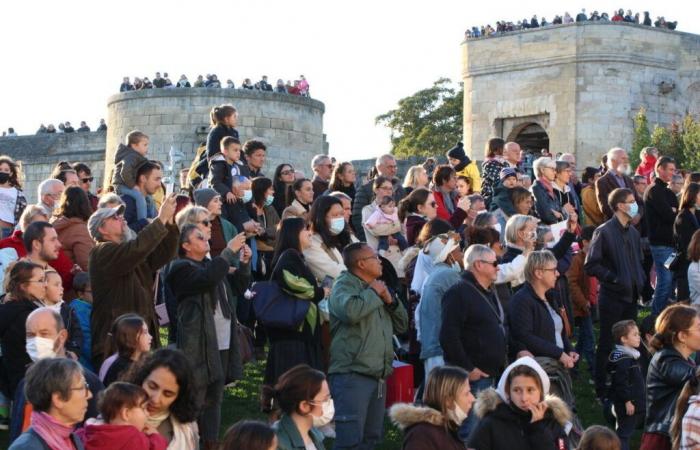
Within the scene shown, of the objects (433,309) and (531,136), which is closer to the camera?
(433,309)

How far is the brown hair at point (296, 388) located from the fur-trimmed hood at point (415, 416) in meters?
0.48

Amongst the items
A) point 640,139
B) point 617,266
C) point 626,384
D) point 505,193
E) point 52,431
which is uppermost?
point 640,139

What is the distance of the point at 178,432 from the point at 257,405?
412cm

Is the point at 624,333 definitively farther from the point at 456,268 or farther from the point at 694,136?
→ the point at 694,136

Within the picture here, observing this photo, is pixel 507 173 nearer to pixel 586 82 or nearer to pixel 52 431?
pixel 52 431

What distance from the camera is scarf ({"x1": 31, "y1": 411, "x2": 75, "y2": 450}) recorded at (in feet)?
20.9

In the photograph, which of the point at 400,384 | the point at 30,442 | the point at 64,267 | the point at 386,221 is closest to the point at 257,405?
the point at 400,384

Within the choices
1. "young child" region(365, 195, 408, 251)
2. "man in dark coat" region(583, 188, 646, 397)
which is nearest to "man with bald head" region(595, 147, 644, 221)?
"man in dark coat" region(583, 188, 646, 397)

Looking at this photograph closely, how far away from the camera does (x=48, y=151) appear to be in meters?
49.1

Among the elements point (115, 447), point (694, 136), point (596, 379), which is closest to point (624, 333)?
point (596, 379)

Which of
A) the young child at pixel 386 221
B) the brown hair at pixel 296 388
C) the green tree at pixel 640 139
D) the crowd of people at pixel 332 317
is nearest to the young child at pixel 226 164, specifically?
the crowd of people at pixel 332 317

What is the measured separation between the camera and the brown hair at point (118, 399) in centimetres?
657

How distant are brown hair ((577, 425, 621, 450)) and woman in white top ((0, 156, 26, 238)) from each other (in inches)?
276

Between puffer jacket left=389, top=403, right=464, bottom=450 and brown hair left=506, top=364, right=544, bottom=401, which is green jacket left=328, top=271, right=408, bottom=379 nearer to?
brown hair left=506, top=364, right=544, bottom=401
